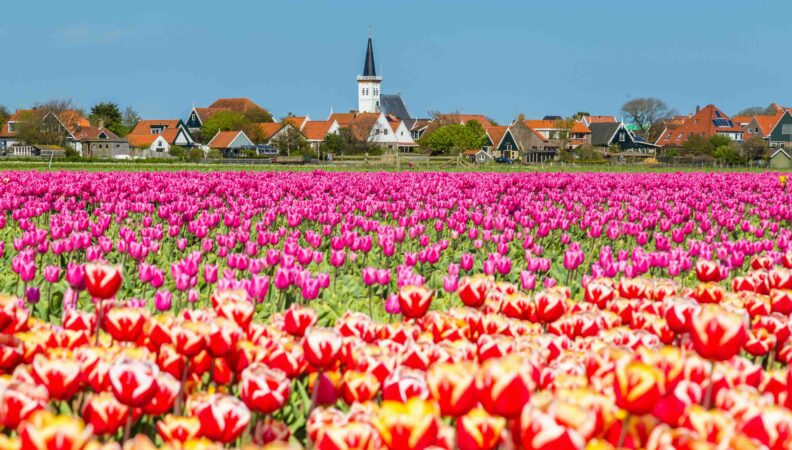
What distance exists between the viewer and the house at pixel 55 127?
113 metres

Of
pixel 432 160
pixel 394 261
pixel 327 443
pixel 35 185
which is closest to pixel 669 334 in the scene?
pixel 327 443

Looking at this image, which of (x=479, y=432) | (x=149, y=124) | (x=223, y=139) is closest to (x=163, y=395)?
(x=479, y=432)

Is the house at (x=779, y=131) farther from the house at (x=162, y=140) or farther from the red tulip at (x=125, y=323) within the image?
the red tulip at (x=125, y=323)

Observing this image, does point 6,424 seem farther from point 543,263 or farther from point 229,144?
point 229,144

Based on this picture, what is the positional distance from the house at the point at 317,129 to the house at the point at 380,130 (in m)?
1.28

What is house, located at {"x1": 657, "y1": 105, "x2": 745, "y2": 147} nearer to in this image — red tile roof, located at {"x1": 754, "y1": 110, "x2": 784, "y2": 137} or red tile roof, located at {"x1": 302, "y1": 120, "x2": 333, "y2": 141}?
red tile roof, located at {"x1": 754, "y1": 110, "x2": 784, "y2": 137}

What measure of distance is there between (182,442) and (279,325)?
1308mm

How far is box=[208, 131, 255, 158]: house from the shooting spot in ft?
422

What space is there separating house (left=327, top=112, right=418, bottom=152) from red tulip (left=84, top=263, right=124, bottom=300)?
127160 mm

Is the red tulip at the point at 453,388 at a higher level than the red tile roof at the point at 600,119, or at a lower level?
lower

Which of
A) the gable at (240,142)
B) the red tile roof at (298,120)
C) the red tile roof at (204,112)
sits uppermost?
the red tile roof at (204,112)

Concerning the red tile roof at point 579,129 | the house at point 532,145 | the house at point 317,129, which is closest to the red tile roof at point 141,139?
the house at point 317,129

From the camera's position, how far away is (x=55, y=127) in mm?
114250

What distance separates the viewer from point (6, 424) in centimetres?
242
